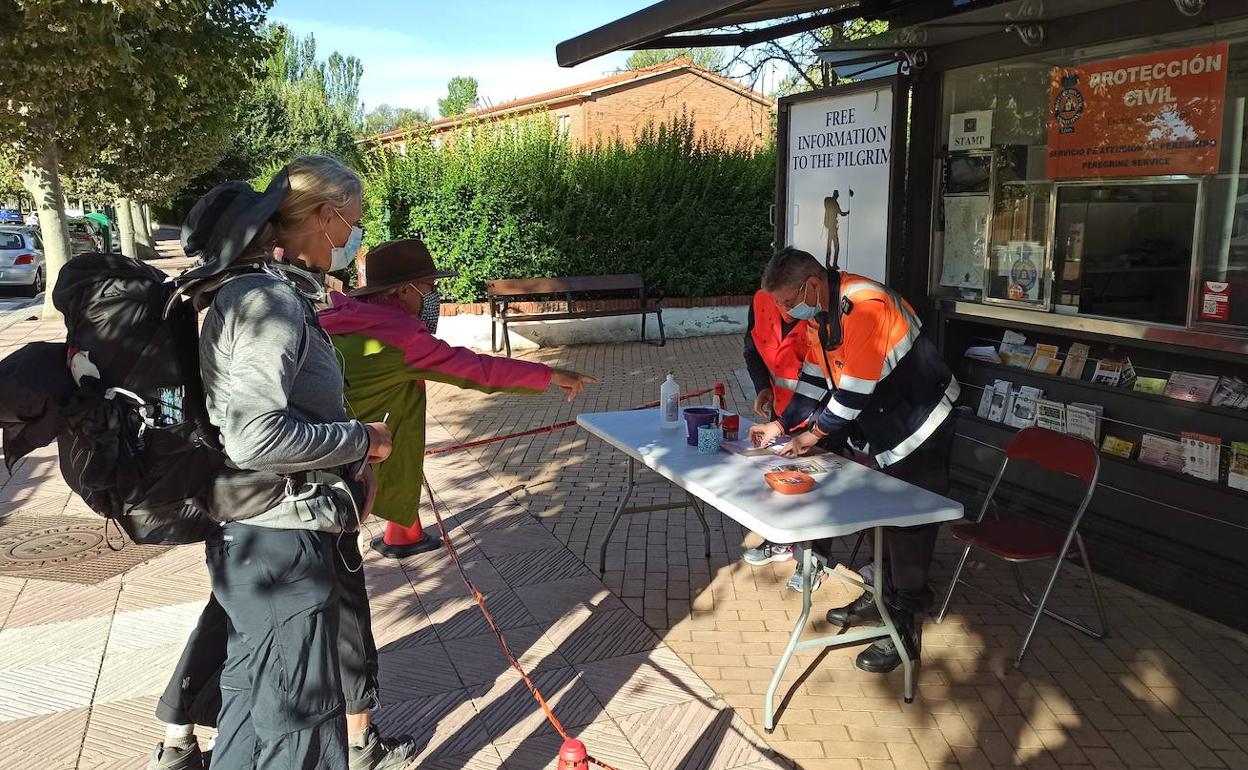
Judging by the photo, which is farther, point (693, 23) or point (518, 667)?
point (693, 23)

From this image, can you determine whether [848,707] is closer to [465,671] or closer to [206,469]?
[465,671]

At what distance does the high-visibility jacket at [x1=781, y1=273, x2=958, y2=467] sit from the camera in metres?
3.76

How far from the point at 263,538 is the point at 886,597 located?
2707mm

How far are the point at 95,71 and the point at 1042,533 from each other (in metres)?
12.5

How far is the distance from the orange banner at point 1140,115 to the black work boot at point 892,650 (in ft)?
8.69

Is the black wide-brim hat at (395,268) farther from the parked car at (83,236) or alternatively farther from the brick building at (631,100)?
the brick building at (631,100)

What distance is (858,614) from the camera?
4324 millimetres

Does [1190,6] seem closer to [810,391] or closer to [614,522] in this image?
[810,391]

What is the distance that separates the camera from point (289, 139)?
137 feet

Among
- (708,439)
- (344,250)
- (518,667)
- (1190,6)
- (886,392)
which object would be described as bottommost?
(518,667)

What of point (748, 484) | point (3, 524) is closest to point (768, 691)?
point (748, 484)

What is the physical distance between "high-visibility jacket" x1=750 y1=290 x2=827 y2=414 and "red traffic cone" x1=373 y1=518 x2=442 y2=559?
2.15 m

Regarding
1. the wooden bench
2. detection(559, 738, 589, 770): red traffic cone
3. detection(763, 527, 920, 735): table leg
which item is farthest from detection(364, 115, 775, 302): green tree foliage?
detection(559, 738, 589, 770): red traffic cone

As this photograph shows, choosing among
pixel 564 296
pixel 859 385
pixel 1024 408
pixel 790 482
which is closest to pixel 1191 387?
pixel 1024 408
